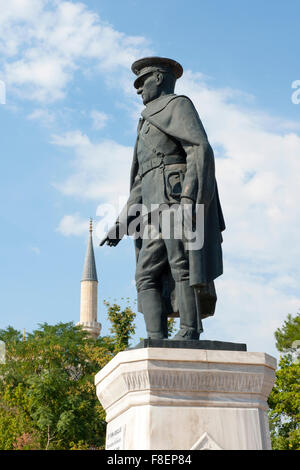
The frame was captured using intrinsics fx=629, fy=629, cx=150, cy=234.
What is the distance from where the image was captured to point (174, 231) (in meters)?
6.02

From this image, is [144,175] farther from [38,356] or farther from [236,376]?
[38,356]

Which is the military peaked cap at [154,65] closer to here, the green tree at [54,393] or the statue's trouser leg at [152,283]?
the statue's trouser leg at [152,283]

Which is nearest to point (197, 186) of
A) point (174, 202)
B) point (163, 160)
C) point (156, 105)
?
point (174, 202)

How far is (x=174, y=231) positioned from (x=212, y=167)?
29.9 inches

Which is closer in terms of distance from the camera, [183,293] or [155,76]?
[183,293]

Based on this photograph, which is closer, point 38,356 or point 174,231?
point 174,231

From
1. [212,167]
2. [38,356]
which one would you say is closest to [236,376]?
[212,167]

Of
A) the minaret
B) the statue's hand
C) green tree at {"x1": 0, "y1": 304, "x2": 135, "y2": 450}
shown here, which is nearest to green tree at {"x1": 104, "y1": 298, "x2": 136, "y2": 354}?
green tree at {"x1": 0, "y1": 304, "x2": 135, "y2": 450}

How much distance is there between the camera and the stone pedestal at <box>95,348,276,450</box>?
16.7 ft

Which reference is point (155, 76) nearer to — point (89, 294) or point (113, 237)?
point (113, 237)

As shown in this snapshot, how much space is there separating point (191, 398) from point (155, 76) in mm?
3452

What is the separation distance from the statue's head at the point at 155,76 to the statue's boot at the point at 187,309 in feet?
7.21

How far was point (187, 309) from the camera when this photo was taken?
19.3ft
